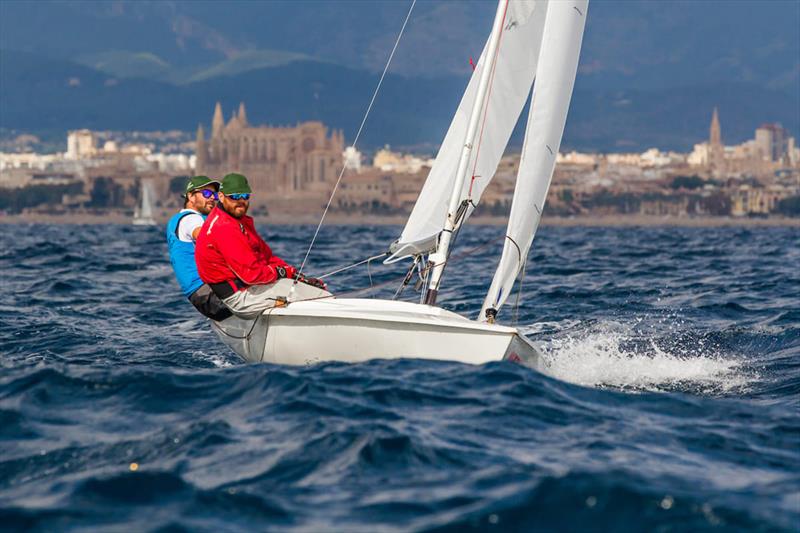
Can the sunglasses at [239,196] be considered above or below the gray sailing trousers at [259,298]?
above

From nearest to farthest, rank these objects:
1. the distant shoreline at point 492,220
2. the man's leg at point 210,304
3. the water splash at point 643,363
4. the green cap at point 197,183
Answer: the water splash at point 643,363, the man's leg at point 210,304, the green cap at point 197,183, the distant shoreline at point 492,220

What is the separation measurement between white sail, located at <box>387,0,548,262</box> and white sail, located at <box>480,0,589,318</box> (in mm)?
532

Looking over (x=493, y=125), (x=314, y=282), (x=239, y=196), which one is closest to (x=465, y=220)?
(x=493, y=125)

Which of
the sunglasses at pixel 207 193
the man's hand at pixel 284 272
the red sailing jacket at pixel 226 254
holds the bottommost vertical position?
the man's hand at pixel 284 272

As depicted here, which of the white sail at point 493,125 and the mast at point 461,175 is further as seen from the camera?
the white sail at point 493,125

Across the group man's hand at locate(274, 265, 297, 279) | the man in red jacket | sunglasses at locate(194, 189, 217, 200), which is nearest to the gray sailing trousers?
the man in red jacket

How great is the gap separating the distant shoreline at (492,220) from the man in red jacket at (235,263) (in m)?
130

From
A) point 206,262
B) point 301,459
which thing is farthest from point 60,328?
point 301,459

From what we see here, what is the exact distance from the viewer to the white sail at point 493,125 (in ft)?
31.4

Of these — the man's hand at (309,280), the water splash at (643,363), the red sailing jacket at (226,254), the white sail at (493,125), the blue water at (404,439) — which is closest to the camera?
the blue water at (404,439)

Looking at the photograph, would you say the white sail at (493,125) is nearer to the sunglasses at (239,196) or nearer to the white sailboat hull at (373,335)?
the white sailboat hull at (373,335)

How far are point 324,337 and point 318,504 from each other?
3149 mm

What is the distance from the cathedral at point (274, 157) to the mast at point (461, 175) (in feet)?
487

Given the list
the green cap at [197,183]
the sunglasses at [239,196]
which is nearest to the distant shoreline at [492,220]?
the green cap at [197,183]
